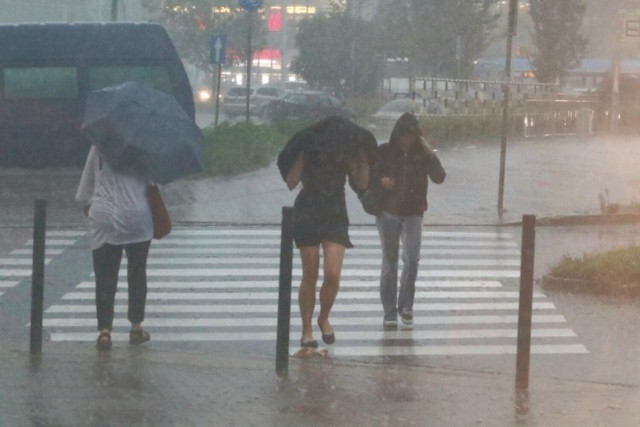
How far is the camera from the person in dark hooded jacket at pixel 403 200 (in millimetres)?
10172

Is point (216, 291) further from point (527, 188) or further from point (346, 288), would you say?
point (527, 188)

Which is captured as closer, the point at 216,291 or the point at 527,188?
the point at 216,291

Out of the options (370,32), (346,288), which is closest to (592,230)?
(346,288)

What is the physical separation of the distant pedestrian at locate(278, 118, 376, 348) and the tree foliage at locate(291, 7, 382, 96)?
43.6 metres

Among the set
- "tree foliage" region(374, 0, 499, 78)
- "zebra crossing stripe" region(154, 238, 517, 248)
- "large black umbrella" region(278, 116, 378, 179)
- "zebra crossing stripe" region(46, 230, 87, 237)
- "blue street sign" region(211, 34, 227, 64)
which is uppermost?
"tree foliage" region(374, 0, 499, 78)

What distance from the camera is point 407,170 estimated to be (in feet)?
33.7

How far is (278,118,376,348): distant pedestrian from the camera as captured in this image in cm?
869

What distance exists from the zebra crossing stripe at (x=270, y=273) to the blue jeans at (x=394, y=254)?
2436mm

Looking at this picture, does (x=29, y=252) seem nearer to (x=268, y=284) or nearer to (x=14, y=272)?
(x=14, y=272)

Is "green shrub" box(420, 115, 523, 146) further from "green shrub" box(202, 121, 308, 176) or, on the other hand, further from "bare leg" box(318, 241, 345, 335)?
"bare leg" box(318, 241, 345, 335)

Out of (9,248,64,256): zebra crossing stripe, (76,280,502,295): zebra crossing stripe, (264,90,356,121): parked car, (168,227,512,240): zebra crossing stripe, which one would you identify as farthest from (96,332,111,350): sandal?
(264,90,356,121): parked car

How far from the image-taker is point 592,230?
17.0 meters

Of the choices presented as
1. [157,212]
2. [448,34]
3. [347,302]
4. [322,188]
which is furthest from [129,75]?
[448,34]

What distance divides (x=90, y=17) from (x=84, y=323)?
78.7m
